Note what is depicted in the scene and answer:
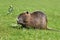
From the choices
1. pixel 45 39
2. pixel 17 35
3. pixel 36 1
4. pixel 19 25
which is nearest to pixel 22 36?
pixel 17 35

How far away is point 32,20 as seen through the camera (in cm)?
1016

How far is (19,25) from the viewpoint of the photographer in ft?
32.8

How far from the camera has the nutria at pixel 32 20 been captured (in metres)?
10.0

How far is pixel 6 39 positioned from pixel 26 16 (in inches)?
102

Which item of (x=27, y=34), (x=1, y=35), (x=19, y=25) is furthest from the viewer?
(x=19, y=25)

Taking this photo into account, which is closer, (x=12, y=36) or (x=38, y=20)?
(x=12, y=36)

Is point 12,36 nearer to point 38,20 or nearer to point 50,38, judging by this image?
point 50,38

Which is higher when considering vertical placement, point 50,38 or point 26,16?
point 26,16

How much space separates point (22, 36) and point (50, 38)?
87 centimetres

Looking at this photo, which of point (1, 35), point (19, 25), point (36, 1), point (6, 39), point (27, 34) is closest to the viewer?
point (6, 39)

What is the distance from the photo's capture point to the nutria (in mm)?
10016

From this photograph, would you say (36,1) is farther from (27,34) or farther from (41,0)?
(27,34)

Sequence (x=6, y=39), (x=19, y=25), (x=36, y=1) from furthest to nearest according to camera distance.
→ (x=36, y=1) < (x=19, y=25) < (x=6, y=39)

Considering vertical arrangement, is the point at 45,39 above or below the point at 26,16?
below
